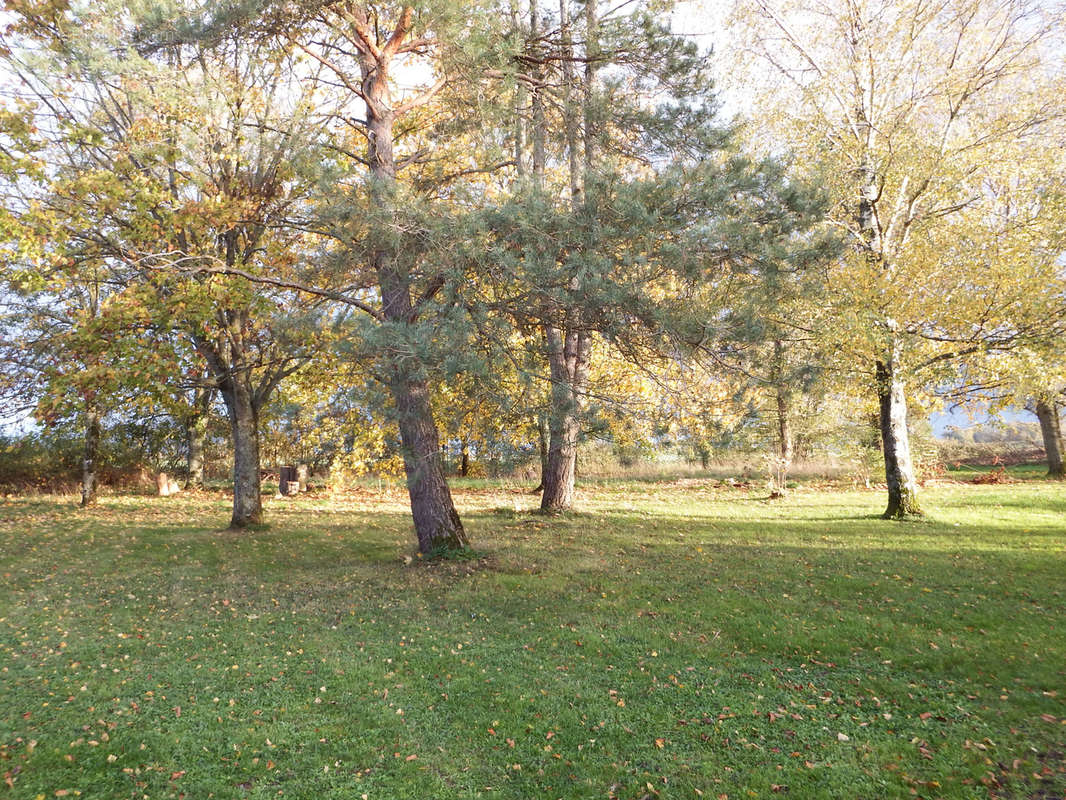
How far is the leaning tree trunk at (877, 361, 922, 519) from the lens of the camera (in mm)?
12586

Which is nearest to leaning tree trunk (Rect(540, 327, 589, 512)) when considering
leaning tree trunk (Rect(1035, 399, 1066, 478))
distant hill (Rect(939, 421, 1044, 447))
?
leaning tree trunk (Rect(1035, 399, 1066, 478))

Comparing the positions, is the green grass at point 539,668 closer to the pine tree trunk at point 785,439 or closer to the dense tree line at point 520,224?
the dense tree line at point 520,224

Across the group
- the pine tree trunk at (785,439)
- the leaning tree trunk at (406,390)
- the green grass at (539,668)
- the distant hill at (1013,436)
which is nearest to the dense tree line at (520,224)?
the leaning tree trunk at (406,390)

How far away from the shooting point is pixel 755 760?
169 inches

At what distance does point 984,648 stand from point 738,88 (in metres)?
13.2

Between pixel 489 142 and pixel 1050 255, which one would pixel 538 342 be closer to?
pixel 489 142

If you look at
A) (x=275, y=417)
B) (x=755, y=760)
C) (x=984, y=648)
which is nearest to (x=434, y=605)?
(x=755, y=760)

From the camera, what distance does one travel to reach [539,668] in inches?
229

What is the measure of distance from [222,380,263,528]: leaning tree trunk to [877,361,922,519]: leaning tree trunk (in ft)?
43.2

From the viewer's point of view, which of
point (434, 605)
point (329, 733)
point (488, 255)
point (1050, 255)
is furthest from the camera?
point (1050, 255)

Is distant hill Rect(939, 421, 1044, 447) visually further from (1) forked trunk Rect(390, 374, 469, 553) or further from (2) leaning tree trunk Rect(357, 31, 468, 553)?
(2) leaning tree trunk Rect(357, 31, 468, 553)

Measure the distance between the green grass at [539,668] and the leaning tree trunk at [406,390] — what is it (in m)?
0.70

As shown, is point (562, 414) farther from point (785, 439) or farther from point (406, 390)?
point (785, 439)

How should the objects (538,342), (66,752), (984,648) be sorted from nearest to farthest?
(66,752)
(984,648)
(538,342)
